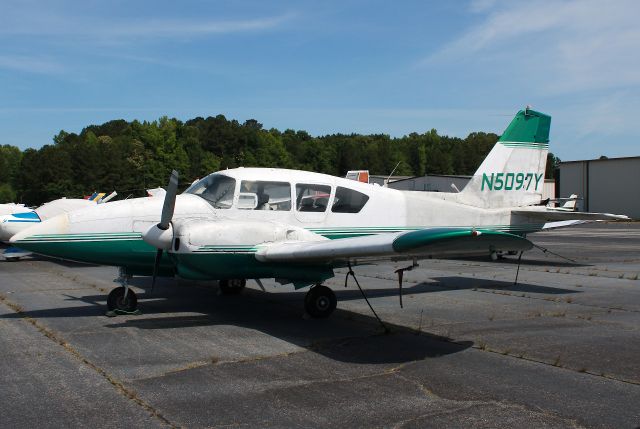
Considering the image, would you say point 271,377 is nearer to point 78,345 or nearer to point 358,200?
point 78,345

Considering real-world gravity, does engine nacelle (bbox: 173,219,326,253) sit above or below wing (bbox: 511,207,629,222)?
below

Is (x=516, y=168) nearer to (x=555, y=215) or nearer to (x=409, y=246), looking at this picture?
(x=555, y=215)

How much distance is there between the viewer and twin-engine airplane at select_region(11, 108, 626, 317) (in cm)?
786

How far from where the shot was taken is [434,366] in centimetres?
680

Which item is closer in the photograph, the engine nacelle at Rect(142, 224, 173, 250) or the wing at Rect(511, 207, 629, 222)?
the engine nacelle at Rect(142, 224, 173, 250)

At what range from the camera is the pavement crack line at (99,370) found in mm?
5199

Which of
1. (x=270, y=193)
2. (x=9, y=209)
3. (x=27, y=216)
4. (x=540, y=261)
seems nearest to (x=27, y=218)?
(x=27, y=216)

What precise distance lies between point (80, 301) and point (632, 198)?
2622 inches

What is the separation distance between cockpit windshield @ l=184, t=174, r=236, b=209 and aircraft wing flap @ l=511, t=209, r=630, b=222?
6242 millimetres

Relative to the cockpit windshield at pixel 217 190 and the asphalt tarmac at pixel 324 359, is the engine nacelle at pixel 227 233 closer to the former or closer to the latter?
the cockpit windshield at pixel 217 190

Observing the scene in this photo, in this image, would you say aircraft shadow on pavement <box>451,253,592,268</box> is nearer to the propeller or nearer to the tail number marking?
the tail number marking

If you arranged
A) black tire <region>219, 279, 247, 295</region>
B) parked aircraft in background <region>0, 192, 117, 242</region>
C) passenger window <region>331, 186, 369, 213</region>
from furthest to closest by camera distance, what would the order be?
parked aircraft in background <region>0, 192, 117, 242</region>
black tire <region>219, 279, 247, 295</region>
passenger window <region>331, 186, 369, 213</region>

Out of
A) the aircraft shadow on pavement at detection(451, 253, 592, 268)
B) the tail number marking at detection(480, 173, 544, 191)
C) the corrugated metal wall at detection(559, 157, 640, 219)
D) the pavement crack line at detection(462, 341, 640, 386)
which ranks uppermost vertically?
the corrugated metal wall at detection(559, 157, 640, 219)

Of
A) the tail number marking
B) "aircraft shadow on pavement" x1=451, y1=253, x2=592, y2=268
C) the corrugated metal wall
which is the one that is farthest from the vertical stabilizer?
the corrugated metal wall
